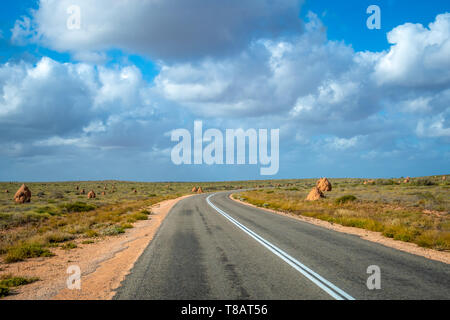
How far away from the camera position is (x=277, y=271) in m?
6.57

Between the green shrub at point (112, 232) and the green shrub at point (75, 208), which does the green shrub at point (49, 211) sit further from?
the green shrub at point (112, 232)

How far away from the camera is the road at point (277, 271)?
523 cm

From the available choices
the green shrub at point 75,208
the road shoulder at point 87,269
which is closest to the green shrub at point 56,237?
the road shoulder at point 87,269

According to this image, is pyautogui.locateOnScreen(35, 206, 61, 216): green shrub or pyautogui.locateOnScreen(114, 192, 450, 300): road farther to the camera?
pyautogui.locateOnScreen(35, 206, 61, 216): green shrub

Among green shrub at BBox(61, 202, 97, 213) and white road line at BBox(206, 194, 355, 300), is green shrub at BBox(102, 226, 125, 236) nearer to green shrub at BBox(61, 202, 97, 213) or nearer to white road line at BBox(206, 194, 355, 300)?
white road line at BBox(206, 194, 355, 300)

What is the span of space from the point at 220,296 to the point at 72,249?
771cm

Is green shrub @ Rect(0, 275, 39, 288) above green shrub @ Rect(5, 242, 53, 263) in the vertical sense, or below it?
above

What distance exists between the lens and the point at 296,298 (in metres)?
4.96

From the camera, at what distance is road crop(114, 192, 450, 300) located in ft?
17.2

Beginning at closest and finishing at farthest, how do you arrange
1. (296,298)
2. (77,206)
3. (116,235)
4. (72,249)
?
1. (296,298)
2. (72,249)
3. (116,235)
4. (77,206)

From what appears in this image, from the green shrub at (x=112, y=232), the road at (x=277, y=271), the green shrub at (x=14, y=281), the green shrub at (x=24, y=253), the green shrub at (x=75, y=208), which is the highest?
the road at (x=277, y=271)

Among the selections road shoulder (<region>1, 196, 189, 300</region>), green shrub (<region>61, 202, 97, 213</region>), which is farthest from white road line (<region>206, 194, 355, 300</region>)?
green shrub (<region>61, 202, 97, 213</region>)
